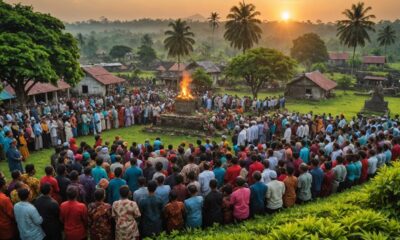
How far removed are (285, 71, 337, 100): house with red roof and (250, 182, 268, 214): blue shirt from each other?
37.1 metres

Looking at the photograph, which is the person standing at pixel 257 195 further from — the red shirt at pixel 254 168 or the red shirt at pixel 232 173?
the red shirt at pixel 254 168

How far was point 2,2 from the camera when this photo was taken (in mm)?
22391

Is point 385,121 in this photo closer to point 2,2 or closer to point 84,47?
point 2,2

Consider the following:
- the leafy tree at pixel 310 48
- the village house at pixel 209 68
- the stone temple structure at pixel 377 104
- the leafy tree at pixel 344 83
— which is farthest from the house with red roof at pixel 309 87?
the leafy tree at pixel 310 48

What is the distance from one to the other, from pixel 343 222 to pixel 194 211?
10.1 feet

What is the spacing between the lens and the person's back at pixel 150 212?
24.1 feet

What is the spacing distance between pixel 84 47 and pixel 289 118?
386 ft

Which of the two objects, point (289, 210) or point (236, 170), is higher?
point (236, 170)

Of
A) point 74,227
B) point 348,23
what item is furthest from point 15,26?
point 348,23

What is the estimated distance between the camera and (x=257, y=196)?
8555 mm

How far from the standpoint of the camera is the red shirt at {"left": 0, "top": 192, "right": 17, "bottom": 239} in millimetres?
6836

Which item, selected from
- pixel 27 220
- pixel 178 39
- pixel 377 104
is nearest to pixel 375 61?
pixel 178 39

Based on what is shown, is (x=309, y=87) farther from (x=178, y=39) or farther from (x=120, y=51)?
(x=120, y=51)

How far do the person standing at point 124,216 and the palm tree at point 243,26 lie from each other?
4431 centimetres
